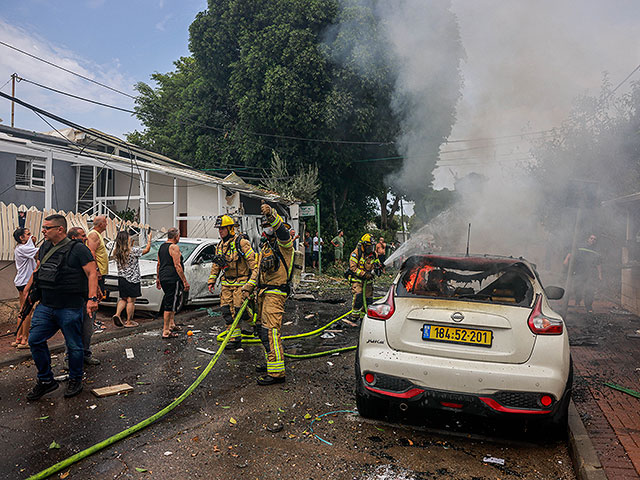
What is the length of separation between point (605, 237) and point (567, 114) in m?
3.69

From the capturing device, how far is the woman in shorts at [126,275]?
775cm

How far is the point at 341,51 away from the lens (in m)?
20.5

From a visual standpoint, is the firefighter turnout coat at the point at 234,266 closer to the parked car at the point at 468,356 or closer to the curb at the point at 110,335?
the curb at the point at 110,335

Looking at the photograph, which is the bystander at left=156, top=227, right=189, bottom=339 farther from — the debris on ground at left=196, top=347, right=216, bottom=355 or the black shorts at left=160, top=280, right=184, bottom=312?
the debris on ground at left=196, top=347, right=216, bottom=355

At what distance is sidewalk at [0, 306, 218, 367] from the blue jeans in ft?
5.31

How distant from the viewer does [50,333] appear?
15.0 feet

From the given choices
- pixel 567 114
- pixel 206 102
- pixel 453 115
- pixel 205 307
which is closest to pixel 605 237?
pixel 567 114

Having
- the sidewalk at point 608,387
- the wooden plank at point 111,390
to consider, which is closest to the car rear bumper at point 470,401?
→ the sidewalk at point 608,387

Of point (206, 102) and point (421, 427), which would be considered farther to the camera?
point (206, 102)

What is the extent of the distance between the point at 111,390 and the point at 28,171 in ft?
42.4

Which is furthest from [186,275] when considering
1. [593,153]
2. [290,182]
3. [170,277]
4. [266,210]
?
[290,182]

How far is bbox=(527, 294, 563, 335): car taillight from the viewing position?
3.50m

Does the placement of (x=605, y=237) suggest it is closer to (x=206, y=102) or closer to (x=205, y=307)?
(x=205, y=307)

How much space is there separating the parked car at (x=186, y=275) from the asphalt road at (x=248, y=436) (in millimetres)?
3165
